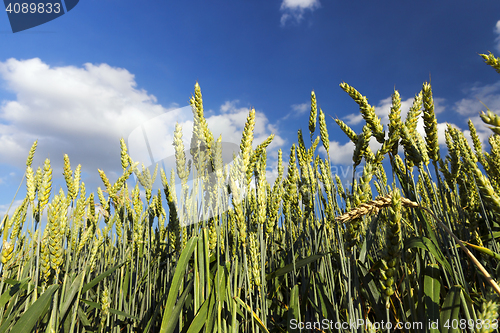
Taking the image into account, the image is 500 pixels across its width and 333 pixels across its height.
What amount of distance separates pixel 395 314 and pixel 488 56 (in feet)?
4.41

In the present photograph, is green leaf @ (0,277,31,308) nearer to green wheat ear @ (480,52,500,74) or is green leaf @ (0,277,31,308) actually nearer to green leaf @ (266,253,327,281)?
green leaf @ (266,253,327,281)

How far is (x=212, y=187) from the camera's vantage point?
135 centimetres

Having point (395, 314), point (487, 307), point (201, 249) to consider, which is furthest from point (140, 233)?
A: point (487, 307)

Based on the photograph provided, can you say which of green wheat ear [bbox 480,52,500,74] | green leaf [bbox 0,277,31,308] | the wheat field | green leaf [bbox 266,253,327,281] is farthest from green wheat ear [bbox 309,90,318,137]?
green leaf [bbox 0,277,31,308]

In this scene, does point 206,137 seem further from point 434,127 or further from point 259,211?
point 434,127

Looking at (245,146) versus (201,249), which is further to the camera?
(245,146)

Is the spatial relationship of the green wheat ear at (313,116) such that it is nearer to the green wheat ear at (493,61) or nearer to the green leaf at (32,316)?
the green wheat ear at (493,61)

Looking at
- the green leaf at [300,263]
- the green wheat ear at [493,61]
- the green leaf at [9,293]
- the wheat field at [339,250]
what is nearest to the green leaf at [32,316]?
the wheat field at [339,250]

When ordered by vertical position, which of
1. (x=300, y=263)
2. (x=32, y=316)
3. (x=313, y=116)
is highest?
(x=313, y=116)

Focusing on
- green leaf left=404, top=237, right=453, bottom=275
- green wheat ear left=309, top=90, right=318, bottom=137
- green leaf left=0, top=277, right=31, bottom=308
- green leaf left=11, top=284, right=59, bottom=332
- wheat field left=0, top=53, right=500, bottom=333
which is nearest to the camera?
wheat field left=0, top=53, right=500, bottom=333

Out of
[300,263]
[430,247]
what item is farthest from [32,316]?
[430,247]

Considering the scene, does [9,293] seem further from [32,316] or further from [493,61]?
[493,61]

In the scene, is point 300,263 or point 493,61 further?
point 300,263

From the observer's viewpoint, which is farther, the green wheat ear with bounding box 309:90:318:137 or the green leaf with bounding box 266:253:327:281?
the green wheat ear with bounding box 309:90:318:137
